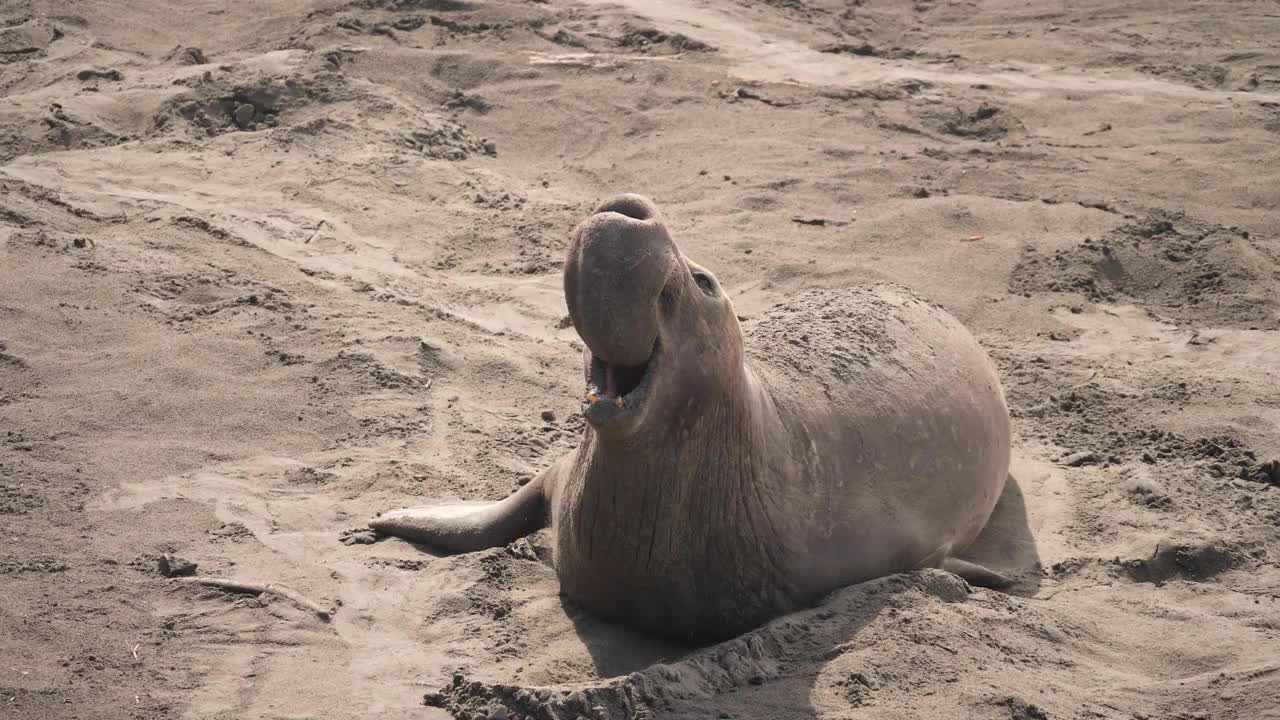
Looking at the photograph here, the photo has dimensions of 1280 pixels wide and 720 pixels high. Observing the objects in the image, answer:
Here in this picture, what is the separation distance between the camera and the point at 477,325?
690 centimetres

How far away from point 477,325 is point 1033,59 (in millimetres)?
5749

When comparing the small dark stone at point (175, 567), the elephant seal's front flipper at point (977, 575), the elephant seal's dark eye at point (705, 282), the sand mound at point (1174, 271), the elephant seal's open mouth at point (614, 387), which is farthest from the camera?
the sand mound at point (1174, 271)

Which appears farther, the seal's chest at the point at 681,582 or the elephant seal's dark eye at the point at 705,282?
the seal's chest at the point at 681,582

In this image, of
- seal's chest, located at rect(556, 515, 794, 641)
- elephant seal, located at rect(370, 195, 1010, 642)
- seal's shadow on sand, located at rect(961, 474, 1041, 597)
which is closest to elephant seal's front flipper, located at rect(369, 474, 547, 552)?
elephant seal, located at rect(370, 195, 1010, 642)

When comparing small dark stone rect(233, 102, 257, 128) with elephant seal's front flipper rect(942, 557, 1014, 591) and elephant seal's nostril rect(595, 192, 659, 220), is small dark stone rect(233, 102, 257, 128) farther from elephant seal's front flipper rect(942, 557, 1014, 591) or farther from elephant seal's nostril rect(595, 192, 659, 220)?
elephant seal's nostril rect(595, 192, 659, 220)

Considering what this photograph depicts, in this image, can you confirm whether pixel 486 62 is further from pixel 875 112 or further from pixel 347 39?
pixel 875 112

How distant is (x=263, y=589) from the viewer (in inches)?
173

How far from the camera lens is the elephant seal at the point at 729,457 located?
3.66 metres

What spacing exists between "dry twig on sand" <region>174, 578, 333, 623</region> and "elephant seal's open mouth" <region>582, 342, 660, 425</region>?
1219 mm

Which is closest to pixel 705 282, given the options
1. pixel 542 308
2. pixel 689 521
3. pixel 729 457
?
pixel 729 457

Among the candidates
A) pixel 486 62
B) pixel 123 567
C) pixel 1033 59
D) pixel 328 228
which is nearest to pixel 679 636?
pixel 123 567

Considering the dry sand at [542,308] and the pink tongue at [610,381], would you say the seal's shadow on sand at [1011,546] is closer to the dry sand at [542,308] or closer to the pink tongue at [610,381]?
the dry sand at [542,308]

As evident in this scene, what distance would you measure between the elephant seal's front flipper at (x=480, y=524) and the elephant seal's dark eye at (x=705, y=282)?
1.22 metres

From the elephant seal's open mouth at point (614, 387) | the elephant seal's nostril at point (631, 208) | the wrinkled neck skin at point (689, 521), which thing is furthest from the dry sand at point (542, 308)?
the elephant seal's nostril at point (631, 208)
